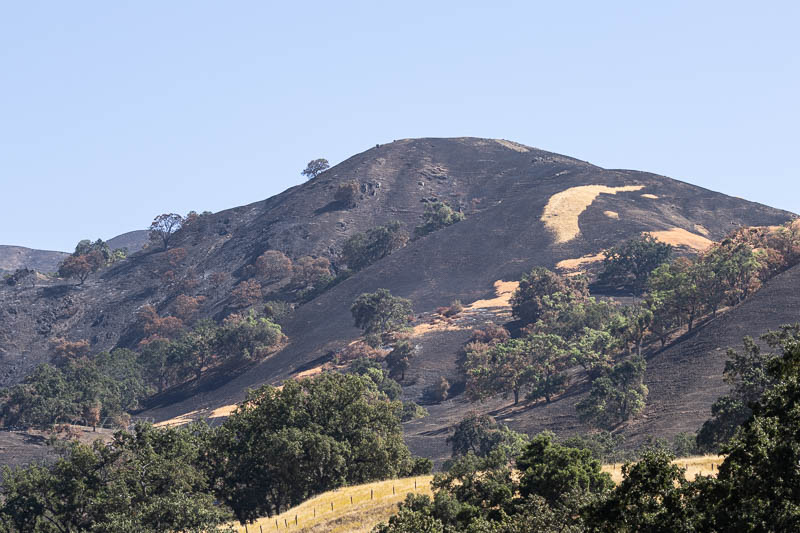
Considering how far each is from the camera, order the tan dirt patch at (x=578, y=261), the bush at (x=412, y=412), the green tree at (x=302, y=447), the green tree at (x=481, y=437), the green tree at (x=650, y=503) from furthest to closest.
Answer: the tan dirt patch at (x=578, y=261) < the bush at (x=412, y=412) < the green tree at (x=481, y=437) < the green tree at (x=302, y=447) < the green tree at (x=650, y=503)

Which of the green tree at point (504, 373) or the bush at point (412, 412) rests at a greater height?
the green tree at point (504, 373)

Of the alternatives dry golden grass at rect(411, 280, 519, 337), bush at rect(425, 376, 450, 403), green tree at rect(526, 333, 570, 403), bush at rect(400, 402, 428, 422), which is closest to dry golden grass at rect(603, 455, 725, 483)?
green tree at rect(526, 333, 570, 403)

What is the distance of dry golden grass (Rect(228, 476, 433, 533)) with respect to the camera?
5019 centimetres

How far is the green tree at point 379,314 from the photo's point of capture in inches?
6112

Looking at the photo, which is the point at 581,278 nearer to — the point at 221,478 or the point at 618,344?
the point at 618,344

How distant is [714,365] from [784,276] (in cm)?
2615

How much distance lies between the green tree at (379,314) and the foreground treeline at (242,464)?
8345 cm

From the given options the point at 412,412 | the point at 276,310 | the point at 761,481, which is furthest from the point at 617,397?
the point at 276,310

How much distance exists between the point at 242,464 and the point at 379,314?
89.8 metres

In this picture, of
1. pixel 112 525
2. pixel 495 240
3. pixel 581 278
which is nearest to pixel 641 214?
pixel 495 240

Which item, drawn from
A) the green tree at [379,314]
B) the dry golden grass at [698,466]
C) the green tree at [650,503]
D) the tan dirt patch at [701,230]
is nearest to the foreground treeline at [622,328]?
the green tree at [379,314]

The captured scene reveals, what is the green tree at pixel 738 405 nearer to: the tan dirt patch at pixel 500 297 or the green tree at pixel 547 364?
the green tree at pixel 547 364

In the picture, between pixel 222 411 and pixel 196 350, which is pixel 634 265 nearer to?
pixel 222 411

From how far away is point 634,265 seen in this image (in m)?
155
